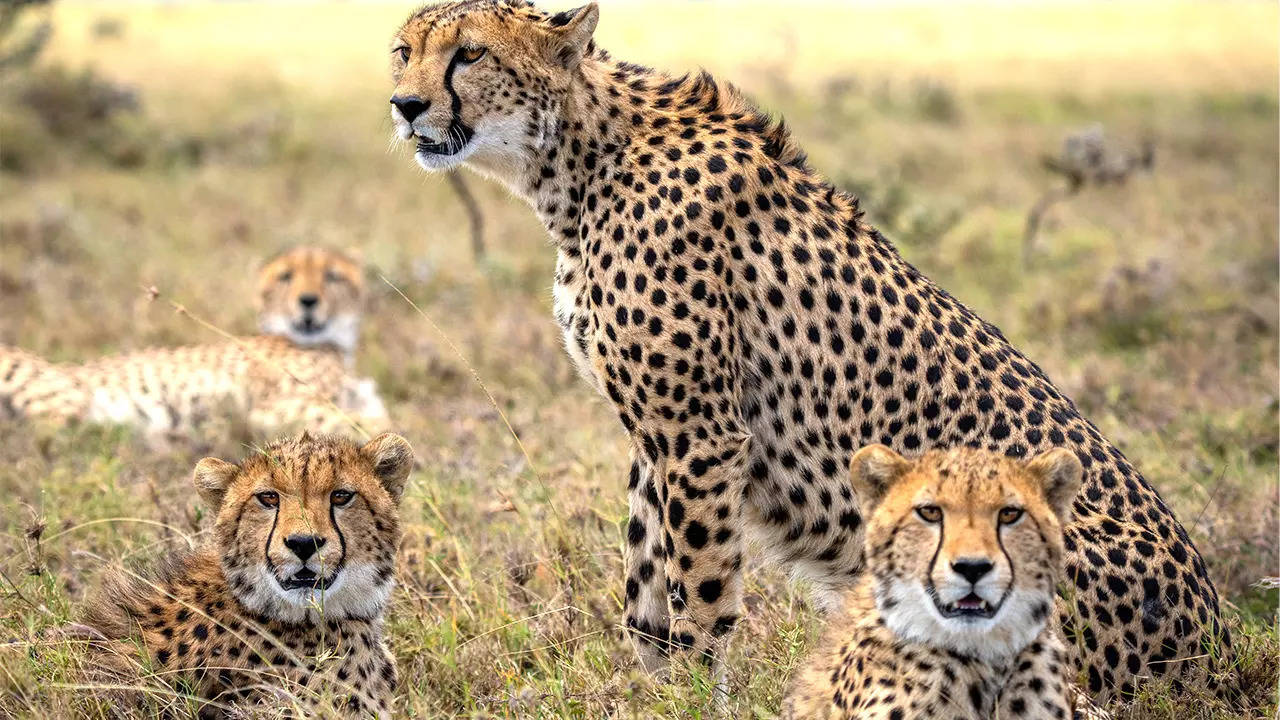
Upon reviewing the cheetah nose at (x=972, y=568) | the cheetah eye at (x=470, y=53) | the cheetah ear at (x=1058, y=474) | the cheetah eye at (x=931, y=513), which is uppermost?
the cheetah eye at (x=470, y=53)

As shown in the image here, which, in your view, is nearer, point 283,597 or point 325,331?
point 283,597

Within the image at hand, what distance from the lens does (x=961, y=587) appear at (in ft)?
8.14

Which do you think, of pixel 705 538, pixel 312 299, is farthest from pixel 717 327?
pixel 312 299

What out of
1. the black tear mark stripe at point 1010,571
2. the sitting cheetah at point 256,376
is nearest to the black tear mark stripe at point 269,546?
the black tear mark stripe at point 1010,571

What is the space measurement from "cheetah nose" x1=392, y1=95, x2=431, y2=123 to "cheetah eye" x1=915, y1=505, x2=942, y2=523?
1.73 m

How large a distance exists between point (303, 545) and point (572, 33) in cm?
146

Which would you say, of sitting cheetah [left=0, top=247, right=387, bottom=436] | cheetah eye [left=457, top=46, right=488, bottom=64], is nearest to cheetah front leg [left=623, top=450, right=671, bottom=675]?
cheetah eye [left=457, top=46, right=488, bottom=64]

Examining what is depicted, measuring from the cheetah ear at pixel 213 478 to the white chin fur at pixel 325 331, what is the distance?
4.04 meters

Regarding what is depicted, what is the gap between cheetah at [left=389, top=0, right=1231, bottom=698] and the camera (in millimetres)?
3494

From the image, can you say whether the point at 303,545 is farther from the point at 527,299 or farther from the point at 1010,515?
the point at 527,299

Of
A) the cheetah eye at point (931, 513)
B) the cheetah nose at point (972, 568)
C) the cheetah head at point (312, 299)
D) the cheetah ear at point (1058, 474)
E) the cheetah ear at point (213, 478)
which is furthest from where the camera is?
the cheetah head at point (312, 299)

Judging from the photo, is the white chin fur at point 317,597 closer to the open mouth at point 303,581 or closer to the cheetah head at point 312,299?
the open mouth at point 303,581

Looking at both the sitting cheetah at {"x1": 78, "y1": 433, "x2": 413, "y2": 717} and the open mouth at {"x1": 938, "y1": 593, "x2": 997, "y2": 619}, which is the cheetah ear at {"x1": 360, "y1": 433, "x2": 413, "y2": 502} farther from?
the open mouth at {"x1": 938, "y1": 593, "x2": 997, "y2": 619}

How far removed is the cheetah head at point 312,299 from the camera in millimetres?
7395
